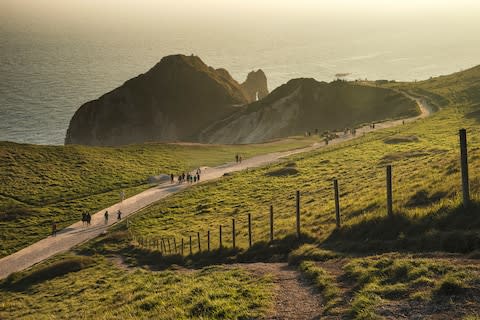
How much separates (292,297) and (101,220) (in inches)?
1858

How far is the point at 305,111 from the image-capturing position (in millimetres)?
140625

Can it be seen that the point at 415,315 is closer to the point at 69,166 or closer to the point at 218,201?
the point at 218,201

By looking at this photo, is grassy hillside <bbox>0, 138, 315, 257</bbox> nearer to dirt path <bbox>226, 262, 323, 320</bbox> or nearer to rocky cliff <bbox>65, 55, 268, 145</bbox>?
dirt path <bbox>226, 262, 323, 320</bbox>

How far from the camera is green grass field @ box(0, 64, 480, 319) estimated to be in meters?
13.4

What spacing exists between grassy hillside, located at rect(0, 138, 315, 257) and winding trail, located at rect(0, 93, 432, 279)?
3038 millimetres

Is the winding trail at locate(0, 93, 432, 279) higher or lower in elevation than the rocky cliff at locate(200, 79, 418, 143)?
lower

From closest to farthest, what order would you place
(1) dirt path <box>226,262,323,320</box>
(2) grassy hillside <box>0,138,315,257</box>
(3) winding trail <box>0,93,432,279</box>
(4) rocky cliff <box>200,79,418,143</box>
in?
1. (1) dirt path <box>226,262,323,320</box>
2. (3) winding trail <box>0,93,432,279</box>
3. (2) grassy hillside <box>0,138,315,257</box>
4. (4) rocky cliff <box>200,79,418,143</box>

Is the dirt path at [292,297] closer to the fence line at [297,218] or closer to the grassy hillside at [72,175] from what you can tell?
the fence line at [297,218]

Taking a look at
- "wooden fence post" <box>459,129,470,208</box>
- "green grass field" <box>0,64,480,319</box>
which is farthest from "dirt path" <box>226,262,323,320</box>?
"wooden fence post" <box>459,129,470,208</box>

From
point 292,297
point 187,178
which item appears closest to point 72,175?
point 187,178

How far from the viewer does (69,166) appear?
83.4 meters

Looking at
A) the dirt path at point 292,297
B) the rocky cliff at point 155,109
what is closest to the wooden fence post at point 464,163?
the dirt path at point 292,297

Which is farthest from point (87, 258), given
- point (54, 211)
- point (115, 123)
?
point (115, 123)

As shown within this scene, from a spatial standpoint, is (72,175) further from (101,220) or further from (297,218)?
(297,218)
